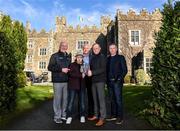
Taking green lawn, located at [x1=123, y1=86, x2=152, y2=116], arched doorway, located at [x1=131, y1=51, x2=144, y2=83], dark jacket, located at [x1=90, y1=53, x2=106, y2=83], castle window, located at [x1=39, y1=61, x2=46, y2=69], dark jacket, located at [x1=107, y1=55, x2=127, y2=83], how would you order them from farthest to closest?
castle window, located at [x1=39, y1=61, x2=46, y2=69] < arched doorway, located at [x1=131, y1=51, x2=144, y2=83] < green lawn, located at [x1=123, y1=86, x2=152, y2=116] < dark jacket, located at [x1=107, y1=55, x2=127, y2=83] < dark jacket, located at [x1=90, y1=53, x2=106, y2=83]

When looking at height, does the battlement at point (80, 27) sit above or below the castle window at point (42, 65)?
above


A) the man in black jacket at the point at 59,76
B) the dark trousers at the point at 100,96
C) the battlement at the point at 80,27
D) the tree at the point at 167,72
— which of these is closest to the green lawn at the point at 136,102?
the tree at the point at 167,72

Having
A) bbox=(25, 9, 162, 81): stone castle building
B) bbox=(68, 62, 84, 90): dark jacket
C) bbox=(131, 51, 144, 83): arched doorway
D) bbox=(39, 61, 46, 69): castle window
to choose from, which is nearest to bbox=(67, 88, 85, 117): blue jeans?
bbox=(68, 62, 84, 90): dark jacket

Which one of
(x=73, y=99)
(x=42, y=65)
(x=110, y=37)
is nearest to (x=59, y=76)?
(x=73, y=99)

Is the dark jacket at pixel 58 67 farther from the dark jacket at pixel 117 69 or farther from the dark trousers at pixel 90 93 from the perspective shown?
the dark jacket at pixel 117 69

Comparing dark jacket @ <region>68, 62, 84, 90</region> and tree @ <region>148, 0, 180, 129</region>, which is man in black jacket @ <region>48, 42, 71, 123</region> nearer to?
dark jacket @ <region>68, 62, 84, 90</region>

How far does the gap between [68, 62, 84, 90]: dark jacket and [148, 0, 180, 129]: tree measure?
6.74 feet

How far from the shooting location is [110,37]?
5256 centimetres

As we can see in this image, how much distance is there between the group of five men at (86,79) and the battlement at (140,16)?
33.9 metres

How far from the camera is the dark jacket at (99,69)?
944cm

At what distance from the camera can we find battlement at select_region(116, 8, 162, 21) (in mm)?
43250

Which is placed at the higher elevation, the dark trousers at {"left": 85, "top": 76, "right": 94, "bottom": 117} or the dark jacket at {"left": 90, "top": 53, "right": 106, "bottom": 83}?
the dark jacket at {"left": 90, "top": 53, "right": 106, "bottom": 83}

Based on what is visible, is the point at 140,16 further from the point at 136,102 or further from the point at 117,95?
the point at 117,95

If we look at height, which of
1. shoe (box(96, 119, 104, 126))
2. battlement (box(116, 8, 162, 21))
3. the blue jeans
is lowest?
shoe (box(96, 119, 104, 126))
